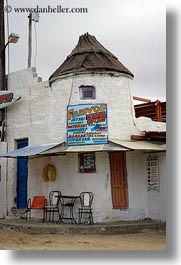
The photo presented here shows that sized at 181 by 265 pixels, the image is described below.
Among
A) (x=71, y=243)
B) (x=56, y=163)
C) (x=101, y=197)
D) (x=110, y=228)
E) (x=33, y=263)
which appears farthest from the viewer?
(x=56, y=163)

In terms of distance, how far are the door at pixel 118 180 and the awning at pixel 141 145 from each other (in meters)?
0.56

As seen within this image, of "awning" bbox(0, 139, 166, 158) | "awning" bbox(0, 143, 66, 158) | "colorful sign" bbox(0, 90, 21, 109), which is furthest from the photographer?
"colorful sign" bbox(0, 90, 21, 109)

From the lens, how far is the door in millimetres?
11797

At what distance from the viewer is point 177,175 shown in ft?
26.8

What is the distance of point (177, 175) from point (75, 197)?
12.8 ft

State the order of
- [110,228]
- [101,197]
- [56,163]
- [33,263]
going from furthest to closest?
[56,163] < [101,197] < [110,228] < [33,263]

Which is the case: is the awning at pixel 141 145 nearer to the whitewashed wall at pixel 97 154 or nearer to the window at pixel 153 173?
the whitewashed wall at pixel 97 154

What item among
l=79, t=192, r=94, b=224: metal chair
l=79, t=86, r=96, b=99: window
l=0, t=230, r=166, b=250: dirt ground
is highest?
l=79, t=86, r=96, b=99: window

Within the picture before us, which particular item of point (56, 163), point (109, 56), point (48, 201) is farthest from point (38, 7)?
point (48, 201)

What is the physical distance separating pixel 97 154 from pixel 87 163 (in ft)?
1.20

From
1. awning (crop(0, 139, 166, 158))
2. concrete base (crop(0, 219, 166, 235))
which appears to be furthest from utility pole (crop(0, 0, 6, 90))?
concrete base (crop(0, 219, 166, 235))

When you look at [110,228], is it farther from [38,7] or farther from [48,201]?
[38,7]

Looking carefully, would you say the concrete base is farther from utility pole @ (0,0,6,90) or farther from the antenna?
the antenna

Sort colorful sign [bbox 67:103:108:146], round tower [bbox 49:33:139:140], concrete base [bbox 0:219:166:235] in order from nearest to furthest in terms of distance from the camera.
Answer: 1. concrete base [bbox 0:219:166:235]
2. colorful sign [bbox 67:103:108:146]
3. round tower [bbox 49:33:139:140]
